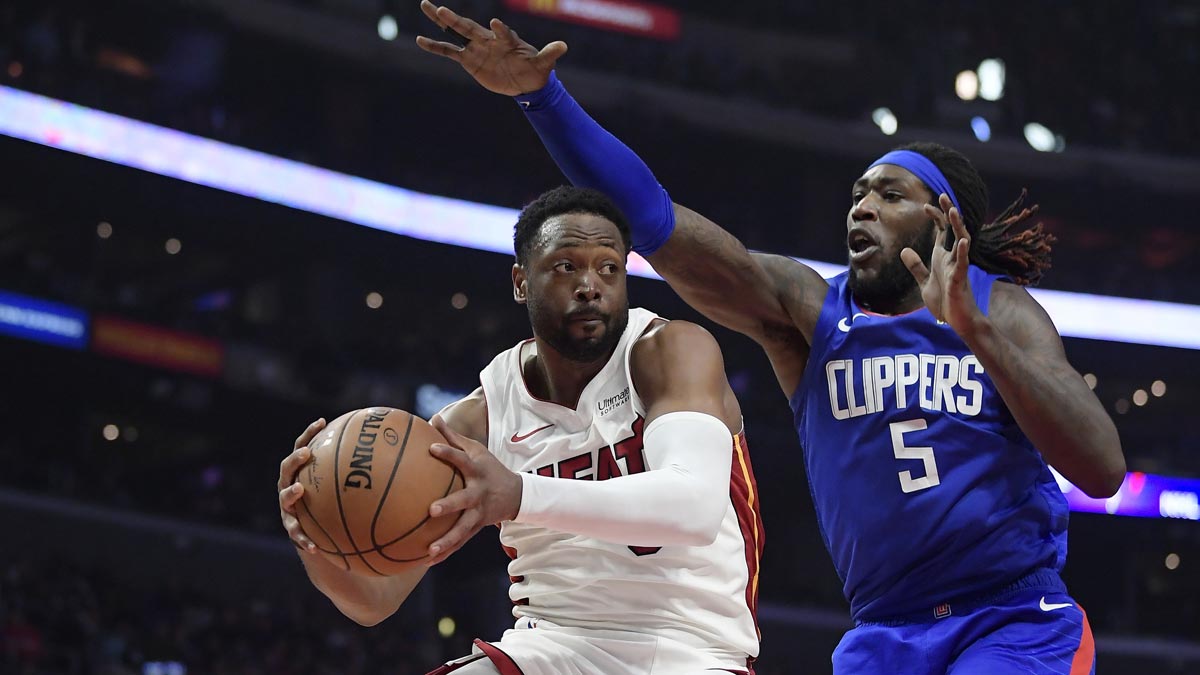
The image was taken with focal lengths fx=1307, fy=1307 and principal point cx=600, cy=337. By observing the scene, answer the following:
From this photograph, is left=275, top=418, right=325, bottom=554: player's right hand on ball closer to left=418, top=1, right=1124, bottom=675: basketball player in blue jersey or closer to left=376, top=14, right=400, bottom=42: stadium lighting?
left=418, top=1, right=1124, bottom=675: basketball player in blue jersey

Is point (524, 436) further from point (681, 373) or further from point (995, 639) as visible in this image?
point (995, 639)

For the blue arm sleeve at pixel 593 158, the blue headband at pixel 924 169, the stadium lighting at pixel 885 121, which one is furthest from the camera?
the stadium lighting at pixel 885 121

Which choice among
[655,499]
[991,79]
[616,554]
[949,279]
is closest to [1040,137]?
[991,79]

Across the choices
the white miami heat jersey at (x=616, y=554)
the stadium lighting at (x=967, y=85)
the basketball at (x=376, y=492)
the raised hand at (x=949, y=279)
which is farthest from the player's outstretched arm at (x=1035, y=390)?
the stadium lighting at (x=967, y=85)

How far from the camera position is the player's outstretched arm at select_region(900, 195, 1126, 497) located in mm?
3361

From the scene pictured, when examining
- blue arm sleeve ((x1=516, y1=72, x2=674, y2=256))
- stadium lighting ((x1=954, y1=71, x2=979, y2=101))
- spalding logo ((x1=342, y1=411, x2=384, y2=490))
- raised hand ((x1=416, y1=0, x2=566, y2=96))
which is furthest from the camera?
stadium lighting ((x1=954, y1=71, x2=979, y2=101))

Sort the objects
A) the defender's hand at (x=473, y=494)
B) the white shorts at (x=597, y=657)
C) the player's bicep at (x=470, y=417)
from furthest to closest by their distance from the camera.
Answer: the player's bicep at (x=470, y=417)
the white shorts at (x=597, y=657)
the defender's hand at (x=473, y=494)

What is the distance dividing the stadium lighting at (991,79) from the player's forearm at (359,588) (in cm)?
2706

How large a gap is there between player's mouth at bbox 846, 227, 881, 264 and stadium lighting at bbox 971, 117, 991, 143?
74.6 feet

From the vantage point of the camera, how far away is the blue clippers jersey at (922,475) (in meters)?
3.60

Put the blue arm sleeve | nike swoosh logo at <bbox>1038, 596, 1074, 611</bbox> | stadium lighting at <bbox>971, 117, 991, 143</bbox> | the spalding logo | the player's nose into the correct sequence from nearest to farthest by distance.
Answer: the spalding logo, the player's nose, nike swoosh logo at <bbox>1038, 596, 1074, 611</bbox>, the blue arm sleeve, stadium lighting at <bbox>971, 117, 991, 143</bbox>

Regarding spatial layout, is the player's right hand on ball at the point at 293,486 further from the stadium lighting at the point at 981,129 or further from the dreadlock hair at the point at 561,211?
the stadium lighting at the point at 981,129

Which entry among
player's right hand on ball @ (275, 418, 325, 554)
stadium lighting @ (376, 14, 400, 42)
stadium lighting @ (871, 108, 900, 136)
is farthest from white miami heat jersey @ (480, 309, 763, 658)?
stadium lighting @ (871, 108, 900, 136)

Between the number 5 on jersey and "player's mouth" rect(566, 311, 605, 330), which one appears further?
the number 5 on jersey
